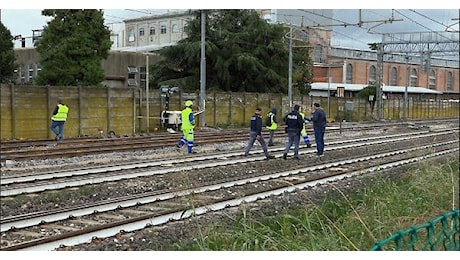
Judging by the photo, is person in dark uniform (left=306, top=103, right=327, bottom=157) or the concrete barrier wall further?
person in dark uniform (left=306, top=103, right=327, bottom=157)

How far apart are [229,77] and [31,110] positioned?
20.5 feet

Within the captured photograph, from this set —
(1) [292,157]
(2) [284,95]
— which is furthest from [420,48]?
(1) [292,157]

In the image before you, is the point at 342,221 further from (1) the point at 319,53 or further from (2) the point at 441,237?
(1) the point at 319,53

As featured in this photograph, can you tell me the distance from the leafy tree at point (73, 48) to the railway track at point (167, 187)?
203cm

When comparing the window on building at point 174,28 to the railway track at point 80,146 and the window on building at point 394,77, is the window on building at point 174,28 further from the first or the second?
the window on building at point 394,77

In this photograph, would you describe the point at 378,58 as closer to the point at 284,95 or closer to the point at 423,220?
the point at 284,95

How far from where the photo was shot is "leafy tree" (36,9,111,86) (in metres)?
10.6

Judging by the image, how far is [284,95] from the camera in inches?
822

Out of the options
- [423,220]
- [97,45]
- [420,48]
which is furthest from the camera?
[420,48]

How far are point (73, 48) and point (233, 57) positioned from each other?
A: 8.73 meters

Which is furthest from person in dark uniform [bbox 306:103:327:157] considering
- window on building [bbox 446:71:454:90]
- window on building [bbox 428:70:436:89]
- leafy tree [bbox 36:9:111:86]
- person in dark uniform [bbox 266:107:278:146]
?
window on building [bbox 446:71:454:90]

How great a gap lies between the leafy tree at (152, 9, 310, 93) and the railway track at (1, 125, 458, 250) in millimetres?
2706

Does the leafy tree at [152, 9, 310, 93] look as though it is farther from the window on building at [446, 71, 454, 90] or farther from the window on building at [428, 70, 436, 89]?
the window on building at [446, 71, 454, 90]

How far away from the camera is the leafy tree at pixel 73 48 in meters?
10.6
